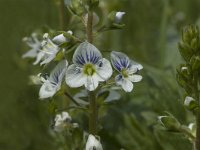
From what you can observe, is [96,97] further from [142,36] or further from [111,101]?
[142,36]

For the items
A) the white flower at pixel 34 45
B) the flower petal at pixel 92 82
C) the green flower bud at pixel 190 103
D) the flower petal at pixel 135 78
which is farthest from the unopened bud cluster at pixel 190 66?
the white flower at pixel 34 45

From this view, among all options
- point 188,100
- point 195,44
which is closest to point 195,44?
point 195,44

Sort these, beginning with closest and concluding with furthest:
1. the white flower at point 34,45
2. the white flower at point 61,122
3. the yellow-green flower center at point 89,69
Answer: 1. the yellow-green flower center at point 89,69
2. the white flower at point 61,122
3. the white flower at point 34,45

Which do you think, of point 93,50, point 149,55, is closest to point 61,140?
point 93,50

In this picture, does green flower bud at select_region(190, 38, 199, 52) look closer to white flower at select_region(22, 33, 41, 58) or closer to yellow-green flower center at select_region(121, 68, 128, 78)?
yellow-green flower center at select_region(121, 68, 128, 78)

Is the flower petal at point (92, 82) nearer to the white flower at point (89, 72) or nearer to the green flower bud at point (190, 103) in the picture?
the white flower at point (89, 72)

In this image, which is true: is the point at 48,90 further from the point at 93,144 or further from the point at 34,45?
the point at 34,45
